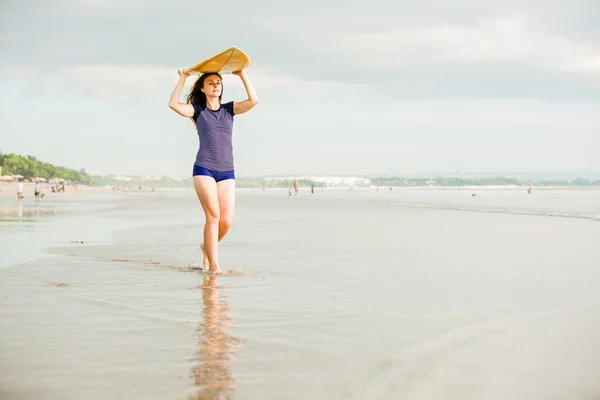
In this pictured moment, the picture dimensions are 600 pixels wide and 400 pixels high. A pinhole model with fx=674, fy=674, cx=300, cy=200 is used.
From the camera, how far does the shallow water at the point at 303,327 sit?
320 cm

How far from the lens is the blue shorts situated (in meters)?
7.38

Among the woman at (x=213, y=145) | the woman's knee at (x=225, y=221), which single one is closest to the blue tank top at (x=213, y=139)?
the woman at (x=213, y=145)

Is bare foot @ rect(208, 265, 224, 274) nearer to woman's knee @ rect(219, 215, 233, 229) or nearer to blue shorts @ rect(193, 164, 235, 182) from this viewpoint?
woman's knee @ rect(219, 215, 233, 229)

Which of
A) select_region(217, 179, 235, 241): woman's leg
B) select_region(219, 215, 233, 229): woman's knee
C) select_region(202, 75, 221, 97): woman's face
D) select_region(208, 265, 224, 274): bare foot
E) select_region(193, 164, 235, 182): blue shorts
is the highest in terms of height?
select_region(202, 75, 221, 97): woman's face

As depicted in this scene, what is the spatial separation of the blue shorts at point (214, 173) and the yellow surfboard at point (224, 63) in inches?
42.0

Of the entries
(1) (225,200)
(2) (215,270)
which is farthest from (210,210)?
(2) (215,270)

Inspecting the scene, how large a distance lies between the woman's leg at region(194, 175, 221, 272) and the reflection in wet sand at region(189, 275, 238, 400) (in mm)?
1991

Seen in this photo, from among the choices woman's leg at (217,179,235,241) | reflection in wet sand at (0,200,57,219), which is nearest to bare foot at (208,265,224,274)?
woman's leg at (217,179,235,241)

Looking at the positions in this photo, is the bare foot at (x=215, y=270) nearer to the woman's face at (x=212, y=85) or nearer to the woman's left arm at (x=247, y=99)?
the woman's left arm at (x=247, y=99)

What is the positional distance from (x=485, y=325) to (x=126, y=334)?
2.39 meters

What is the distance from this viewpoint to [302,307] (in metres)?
5.29

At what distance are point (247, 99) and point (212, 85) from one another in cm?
43

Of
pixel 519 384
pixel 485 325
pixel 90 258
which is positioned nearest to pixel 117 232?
pixel 90 258

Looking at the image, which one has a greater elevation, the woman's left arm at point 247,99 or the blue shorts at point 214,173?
the woman's left arm at point 247,99
